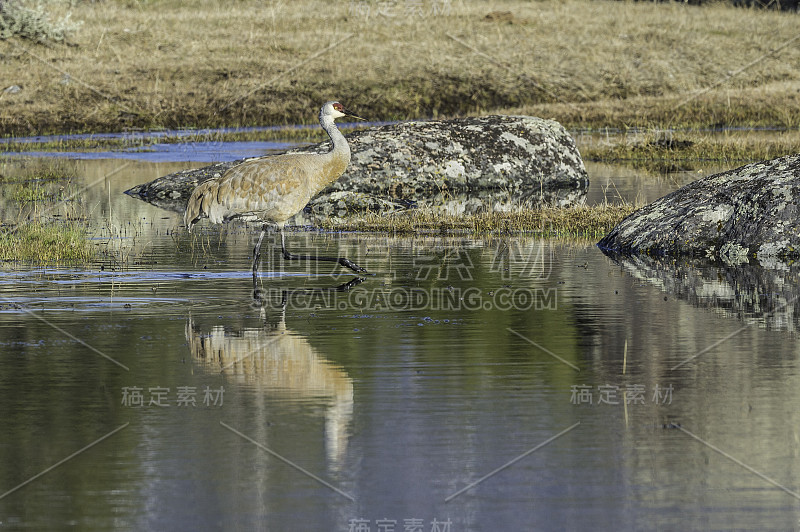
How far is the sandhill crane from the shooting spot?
15.3 m

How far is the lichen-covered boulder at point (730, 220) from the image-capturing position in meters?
15.6

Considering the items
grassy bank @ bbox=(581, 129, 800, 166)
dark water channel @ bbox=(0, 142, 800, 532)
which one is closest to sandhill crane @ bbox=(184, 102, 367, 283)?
dark water channel @ bbox=(0, 142, 800, 532)

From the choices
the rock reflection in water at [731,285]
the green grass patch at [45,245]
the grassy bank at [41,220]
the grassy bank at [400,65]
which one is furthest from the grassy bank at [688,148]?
the green grass patch at [45,245]

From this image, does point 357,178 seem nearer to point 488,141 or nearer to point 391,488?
point 488,141

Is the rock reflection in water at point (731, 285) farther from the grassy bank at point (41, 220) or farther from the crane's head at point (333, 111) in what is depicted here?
the grassy bank at point (41, 220)

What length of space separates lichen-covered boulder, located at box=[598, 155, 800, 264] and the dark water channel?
1114 millimetres

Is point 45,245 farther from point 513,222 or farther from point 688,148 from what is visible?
point 688,148

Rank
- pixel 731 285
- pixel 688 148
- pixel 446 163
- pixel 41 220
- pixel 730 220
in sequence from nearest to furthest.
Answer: pixel 731 285
pixel 730 220
pixel 41 220
pixel 446 163
pixel 688 148

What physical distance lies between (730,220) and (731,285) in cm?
252

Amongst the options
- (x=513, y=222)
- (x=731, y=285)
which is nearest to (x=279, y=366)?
(x=731, y=285)

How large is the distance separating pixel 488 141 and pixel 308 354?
16020 mm

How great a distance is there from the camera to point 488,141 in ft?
84.0

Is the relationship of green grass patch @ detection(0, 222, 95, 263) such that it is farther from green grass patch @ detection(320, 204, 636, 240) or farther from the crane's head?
green grass patch @ detection(320, 204, 636, 240)

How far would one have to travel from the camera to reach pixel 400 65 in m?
55.1
